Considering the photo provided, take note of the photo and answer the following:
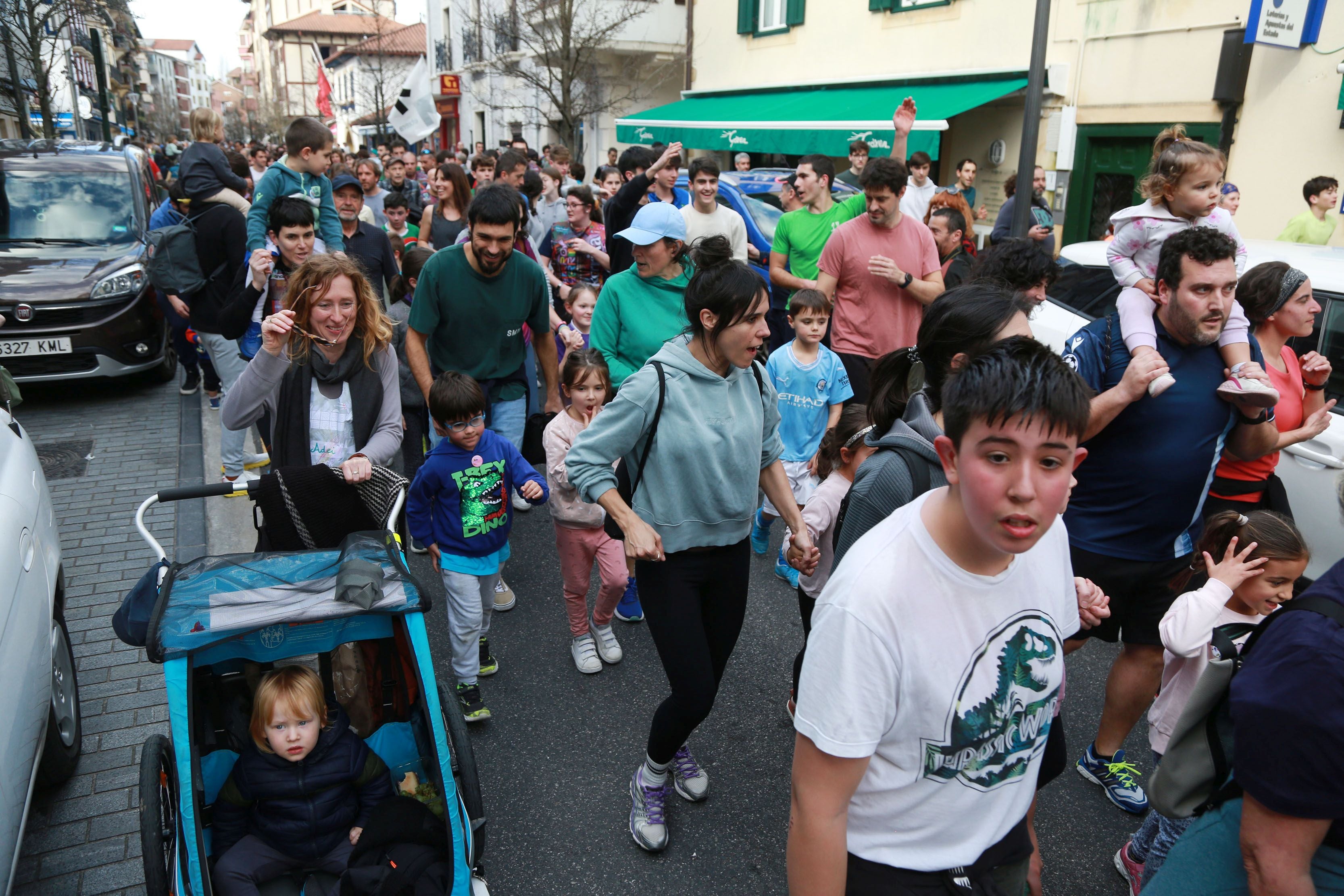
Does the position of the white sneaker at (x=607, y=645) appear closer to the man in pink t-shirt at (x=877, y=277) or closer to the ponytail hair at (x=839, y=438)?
the ponytail hair at (x=839, y=438)

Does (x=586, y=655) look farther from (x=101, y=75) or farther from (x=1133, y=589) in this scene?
(x=101, y=75)

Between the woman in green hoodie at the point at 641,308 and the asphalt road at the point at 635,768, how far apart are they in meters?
1.38

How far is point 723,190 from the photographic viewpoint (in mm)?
9414

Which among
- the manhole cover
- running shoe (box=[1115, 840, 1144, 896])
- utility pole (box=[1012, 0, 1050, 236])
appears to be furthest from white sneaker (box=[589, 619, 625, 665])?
utility pole (box=[1012, 0, 1050, 236])

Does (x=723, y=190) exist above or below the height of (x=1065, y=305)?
above

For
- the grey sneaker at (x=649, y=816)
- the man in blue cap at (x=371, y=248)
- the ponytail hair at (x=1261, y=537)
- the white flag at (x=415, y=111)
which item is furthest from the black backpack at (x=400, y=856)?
the white flag at (x=415, y=111)

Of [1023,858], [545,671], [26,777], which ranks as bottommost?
[545,671]

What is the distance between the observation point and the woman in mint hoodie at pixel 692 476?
2.81m

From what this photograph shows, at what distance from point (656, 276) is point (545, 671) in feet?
6.20

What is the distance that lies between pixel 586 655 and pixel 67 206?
7.96m

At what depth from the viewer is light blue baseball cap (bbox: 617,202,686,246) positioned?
13.8 feet

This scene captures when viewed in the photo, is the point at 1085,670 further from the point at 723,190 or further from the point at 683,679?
the point at 723,190

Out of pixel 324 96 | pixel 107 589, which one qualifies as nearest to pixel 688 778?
pixel 107 589

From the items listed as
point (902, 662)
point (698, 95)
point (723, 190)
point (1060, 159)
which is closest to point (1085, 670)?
point (902, 662)
